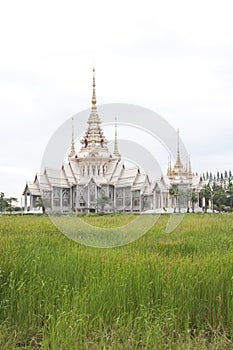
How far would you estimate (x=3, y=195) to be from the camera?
34500 mm

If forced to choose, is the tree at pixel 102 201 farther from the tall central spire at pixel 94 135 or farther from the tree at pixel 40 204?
the tall central spire at pixel 94 135

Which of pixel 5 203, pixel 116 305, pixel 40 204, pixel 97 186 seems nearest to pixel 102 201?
pixel 97 186

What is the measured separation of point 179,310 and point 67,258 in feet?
5.40

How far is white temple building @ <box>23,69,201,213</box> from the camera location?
38.1 meters

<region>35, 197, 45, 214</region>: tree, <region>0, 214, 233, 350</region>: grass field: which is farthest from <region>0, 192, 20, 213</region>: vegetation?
<region>0, 214, 233, 350</region>: grass field

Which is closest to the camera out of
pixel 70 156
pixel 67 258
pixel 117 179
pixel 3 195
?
pixel 67 258

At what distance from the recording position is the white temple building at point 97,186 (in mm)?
38125

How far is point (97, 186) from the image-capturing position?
1553 inches

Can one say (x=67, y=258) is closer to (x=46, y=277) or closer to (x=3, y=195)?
(x=46, y=277)

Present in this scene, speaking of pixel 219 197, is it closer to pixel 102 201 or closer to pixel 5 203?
pixel 102 201

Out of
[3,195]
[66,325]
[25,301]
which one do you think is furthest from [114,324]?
[3,195]

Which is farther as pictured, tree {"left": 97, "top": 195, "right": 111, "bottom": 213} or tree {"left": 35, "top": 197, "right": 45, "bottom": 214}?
tree {"left": 97, "top": 195, "right": 111, "bottom": 213}

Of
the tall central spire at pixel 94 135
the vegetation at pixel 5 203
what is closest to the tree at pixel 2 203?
the vegetation at pixel 5 203

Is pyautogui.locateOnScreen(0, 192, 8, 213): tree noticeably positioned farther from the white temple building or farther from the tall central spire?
the tall central spire
